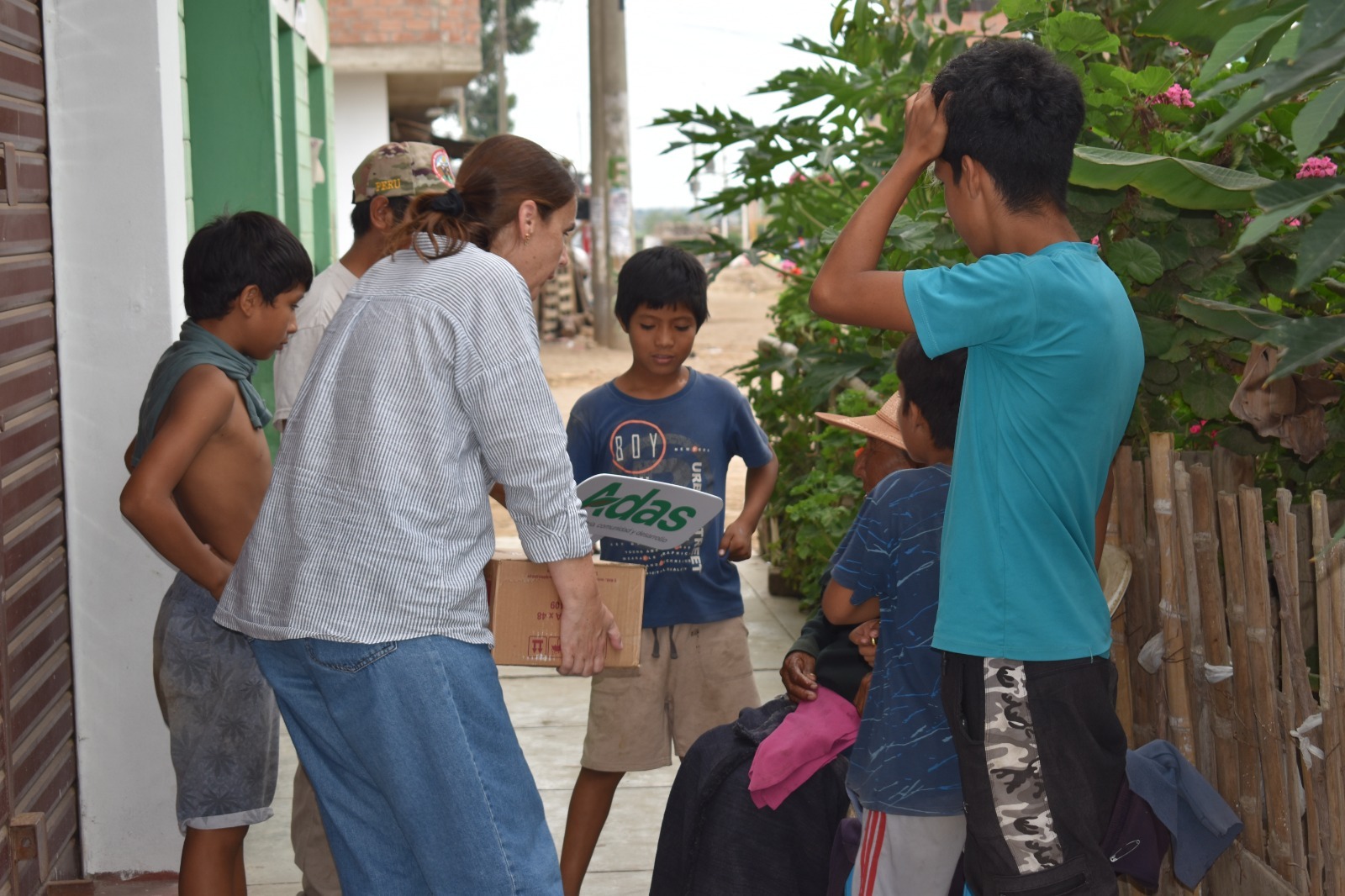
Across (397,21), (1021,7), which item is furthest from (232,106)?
(397,21)

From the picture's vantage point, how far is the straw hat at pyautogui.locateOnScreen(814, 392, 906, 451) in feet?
9.34

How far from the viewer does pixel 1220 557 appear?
Result: 3.10m

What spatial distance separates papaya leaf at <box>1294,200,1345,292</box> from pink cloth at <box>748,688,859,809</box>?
153 cm

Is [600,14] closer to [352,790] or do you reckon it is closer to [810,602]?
[810,602]

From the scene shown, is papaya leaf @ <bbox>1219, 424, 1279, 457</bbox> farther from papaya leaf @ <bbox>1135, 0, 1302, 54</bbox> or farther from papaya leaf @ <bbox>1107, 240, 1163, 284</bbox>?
papaya leaf @ <bbox>1135, 0, 1302, 54</bbox>

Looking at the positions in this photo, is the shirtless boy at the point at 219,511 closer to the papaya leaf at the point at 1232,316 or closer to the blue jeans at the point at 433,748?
the blue jeans at the point at 433,748

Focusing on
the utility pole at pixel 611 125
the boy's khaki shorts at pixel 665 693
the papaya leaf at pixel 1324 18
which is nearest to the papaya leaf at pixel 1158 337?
the boy's khaki shorts at pixel 665 693

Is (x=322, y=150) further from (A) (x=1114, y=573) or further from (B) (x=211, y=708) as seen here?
(A) (x=1114, y=573)

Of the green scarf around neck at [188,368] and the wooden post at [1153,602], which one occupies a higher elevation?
the green scarf around neck at [188,368]

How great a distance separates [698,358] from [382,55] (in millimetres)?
8817

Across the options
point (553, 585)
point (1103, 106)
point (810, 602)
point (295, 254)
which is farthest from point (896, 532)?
point (810, 602)

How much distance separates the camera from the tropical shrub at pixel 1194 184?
5.19 ft

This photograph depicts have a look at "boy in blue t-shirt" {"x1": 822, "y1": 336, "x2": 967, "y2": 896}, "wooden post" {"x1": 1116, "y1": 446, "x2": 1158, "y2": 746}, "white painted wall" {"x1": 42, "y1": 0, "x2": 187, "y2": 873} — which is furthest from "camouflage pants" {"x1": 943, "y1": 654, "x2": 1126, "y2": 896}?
"white painted wall" {"x1": 42, "y1": 0, "x2": 187, "y2": 873}

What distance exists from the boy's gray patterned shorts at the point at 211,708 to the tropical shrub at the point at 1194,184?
186cm
